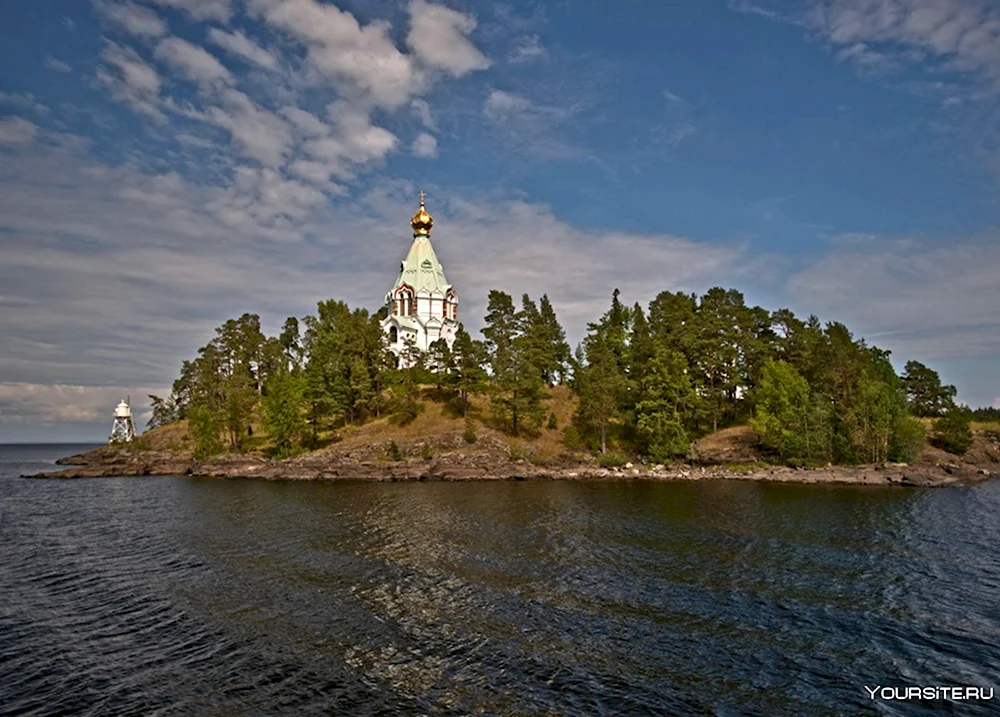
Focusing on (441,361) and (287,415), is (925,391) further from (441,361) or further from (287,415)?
(287,415)

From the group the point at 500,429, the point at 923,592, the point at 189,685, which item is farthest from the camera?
the point at 500,429

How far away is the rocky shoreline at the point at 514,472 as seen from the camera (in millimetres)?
64500

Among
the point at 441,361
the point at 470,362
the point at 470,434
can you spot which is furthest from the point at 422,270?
the point at 470,434

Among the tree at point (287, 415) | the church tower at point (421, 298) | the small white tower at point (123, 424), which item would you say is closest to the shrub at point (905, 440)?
the church tower at point (421, 298)

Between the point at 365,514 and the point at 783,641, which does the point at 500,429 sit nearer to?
the point at 365,514

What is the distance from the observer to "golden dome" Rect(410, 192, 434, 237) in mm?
110938

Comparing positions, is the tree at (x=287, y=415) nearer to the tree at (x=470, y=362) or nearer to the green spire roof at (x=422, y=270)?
the tree at (x=470, y=362)

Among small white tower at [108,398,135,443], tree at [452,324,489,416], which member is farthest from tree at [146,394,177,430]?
tree at [452,324,489,416]

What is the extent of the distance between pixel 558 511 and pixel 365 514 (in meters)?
15.4

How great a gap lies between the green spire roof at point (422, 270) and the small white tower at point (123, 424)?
64861mm

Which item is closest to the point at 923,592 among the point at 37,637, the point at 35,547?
the point at 37,637

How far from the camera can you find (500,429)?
82.8 meters

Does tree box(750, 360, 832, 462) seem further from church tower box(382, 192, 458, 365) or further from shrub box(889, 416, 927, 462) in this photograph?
church tower box(382, 192, 458, 365)

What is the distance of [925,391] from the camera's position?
92875 millimetres
